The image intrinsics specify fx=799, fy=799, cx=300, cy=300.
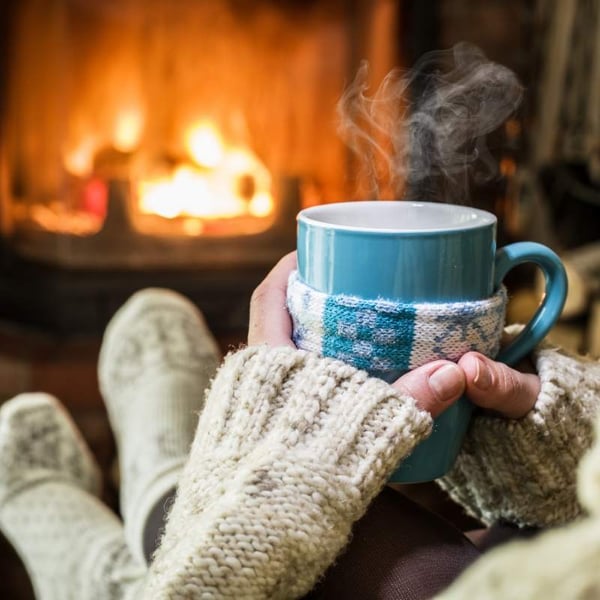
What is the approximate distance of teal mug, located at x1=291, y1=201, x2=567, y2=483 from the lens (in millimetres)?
461

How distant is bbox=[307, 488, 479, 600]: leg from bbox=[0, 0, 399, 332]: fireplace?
134 centimetres

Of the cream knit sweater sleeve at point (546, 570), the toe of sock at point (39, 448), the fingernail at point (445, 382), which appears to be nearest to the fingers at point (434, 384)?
the fingernail at point (445, 382)

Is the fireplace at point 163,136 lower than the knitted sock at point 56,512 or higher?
higher

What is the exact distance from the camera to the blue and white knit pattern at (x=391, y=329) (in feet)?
1.53

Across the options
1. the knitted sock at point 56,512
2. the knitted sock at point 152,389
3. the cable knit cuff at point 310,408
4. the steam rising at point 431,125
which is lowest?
the knitted sock at point 56,512

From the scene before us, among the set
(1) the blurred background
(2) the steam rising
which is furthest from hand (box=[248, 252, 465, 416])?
(1) the blurred background

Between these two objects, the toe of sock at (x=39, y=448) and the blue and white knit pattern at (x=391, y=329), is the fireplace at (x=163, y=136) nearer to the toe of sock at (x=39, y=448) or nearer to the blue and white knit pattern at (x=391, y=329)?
the toe of sock at (x=39, y=448)

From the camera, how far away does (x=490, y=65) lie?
0.68m

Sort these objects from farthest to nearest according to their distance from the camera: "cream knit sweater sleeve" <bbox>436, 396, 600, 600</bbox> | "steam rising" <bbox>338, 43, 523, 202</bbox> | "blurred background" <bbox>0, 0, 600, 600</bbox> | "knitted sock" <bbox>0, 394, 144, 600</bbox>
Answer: "blurred background" <bbox>0, 0, 600, 600</bbox>, "knitted sock" <bbox>0, 394, 144, 600</bbox>, "steam rising" <bbox>338, 43, 523, 202</bbox>, "cream knit sweater sleeve" <bbox>436, 396, 600, 600</bbox>

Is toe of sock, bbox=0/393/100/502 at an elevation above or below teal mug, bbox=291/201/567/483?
below

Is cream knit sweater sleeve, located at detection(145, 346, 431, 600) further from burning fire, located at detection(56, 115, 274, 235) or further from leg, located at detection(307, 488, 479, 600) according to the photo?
burning fire, located at detection(56, 115, 274, 235)

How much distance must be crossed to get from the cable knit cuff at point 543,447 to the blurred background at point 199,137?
123 centimetres

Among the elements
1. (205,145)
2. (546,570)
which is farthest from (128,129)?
(546,570)

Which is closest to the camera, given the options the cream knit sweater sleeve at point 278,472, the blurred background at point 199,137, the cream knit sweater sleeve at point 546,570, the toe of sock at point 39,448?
the cream knit sweater sleeve at point 546,570
